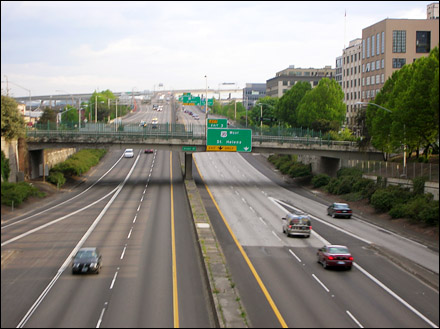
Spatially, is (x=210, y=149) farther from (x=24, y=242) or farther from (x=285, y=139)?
(x=24, y=242)

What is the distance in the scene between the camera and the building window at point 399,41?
9962 cm

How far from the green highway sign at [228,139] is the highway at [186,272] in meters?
15.3

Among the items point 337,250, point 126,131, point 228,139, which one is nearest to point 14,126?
point 126,131


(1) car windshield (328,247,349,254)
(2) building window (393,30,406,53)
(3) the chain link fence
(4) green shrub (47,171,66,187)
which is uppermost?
(2) building window (393,30,406,53)

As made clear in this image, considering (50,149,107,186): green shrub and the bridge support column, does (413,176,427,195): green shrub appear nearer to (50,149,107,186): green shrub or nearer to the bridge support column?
the bridge support column

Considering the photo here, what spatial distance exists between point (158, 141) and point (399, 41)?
53289 millimetres

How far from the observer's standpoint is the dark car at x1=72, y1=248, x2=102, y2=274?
107 feet

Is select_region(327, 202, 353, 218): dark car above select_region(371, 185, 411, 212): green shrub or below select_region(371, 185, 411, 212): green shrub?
below

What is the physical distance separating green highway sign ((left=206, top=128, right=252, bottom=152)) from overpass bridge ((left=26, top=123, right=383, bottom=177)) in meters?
1.71

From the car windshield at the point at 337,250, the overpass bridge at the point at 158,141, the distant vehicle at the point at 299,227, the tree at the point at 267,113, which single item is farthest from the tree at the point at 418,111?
the tree at the point at 267,113

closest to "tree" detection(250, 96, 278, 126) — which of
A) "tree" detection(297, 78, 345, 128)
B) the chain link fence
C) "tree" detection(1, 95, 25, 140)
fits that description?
"tree" detection(297, 78, 345, 128)

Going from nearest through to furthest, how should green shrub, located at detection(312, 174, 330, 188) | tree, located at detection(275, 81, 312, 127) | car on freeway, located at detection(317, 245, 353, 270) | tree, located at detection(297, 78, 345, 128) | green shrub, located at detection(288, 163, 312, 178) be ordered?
car on freeway, located at detection(317, 245, 353, 270) → green shrub, located at detection(312, 174, 330, 188) → green shrub, located at detection(288, 163, 312, 178) → tree, located at detection(297, 78, 345, 128) → tree, located at detection(275, 81, 312, 127)

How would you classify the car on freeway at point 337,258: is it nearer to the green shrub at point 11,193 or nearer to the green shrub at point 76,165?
the green shrub at point 11,193

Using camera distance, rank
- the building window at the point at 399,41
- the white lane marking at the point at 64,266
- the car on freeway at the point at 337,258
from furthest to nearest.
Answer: the building window at the point at 399,41
the car on freeway at the point at 337,258
the white lane marking at the point at 64,266
